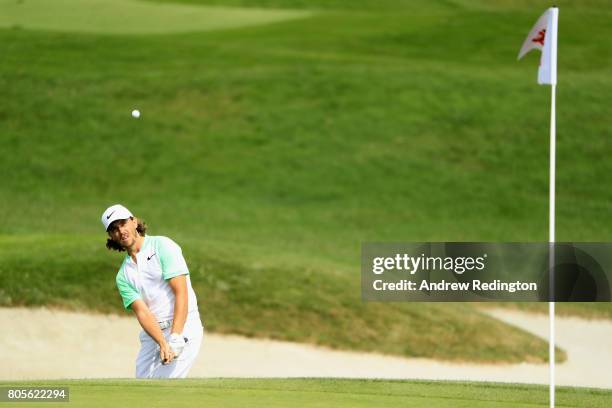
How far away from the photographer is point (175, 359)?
330 inches

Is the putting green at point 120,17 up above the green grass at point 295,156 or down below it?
above

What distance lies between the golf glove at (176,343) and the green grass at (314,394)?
0.77 ft

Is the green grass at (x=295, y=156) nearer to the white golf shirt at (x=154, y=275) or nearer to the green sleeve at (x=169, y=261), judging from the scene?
the white golf shirt at (x=154, y=275)

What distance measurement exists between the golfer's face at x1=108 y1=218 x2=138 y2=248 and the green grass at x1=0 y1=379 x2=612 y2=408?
966 mm

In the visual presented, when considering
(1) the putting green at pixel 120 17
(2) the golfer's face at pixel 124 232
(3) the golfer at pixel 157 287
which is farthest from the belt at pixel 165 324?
(1) the putting green at pixel 120 17

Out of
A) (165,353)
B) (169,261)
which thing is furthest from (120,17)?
(165,353)

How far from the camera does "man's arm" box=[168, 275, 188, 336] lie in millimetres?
7941

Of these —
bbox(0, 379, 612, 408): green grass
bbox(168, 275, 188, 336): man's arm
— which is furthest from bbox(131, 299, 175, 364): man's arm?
bbox(0, 379, 612, 408): green grass

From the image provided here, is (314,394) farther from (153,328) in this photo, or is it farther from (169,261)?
(169,261)

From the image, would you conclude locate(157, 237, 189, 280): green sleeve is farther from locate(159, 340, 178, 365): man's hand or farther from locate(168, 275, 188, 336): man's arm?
locate(159, 340, 178, 365): man's hand

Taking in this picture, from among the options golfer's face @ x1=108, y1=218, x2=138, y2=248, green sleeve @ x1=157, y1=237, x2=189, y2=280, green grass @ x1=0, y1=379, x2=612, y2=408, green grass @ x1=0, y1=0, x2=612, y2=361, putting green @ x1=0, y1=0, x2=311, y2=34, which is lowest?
green grass @ x1=0, y1=379, x2=612, y2=408

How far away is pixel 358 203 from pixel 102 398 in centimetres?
1858

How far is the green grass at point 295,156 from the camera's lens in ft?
58.9

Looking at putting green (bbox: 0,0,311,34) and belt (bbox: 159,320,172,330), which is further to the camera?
putting green (bbox: 0,0,311,34)
